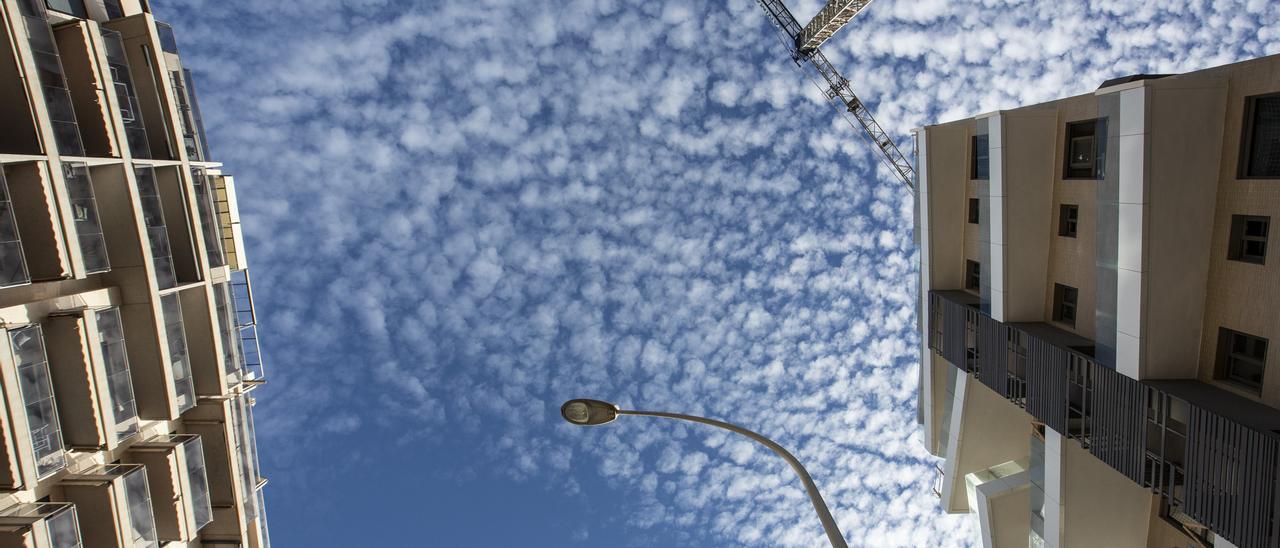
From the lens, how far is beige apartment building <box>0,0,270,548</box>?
1351cm

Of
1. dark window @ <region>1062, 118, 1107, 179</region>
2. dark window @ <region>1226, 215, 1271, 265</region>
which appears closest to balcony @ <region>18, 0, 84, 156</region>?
dark window @ <region>1062, 118, 1107, 179</region>

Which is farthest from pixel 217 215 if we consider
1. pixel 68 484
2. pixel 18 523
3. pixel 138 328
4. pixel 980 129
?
pixel 980 129

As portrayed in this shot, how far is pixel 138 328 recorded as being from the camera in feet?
54.4

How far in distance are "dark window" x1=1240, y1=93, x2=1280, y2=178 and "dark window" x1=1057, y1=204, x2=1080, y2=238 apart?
5521 millimetres

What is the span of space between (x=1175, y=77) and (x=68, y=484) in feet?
99.3

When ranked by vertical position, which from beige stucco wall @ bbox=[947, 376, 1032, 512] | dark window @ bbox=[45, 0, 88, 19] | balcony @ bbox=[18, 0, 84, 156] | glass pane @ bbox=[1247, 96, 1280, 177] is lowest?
beige stucco wall @ bbox=[947, 376, 1032, 512]

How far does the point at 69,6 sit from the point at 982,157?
30658mm

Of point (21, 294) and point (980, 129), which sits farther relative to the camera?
point (980, 129)

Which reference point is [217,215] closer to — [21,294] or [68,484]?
[21,294]

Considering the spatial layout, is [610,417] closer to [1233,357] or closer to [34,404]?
[34,404]

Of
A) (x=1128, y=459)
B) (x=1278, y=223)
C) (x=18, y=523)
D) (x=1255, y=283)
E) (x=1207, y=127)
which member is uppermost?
(x=1207, y=127)

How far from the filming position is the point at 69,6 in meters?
16.2

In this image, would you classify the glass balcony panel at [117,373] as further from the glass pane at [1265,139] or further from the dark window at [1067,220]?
the dark window at [1067,220]

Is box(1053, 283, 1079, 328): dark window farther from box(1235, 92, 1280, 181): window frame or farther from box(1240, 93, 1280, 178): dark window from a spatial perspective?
box(1240, 93, 1280, 178): dark window
